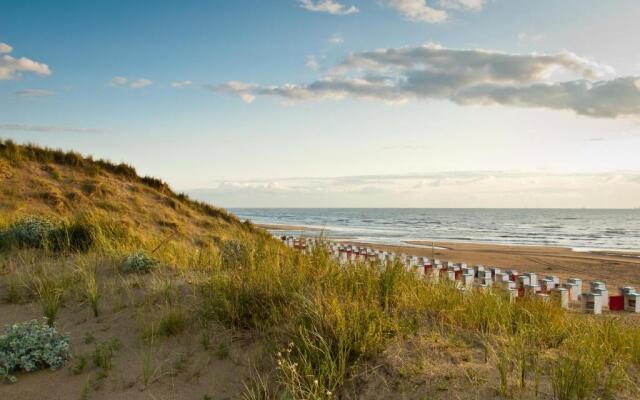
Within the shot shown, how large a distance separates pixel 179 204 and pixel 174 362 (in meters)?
13.1

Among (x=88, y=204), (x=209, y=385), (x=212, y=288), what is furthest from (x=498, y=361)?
(x=88, y=204)

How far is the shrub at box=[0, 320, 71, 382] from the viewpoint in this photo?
13.6 ft

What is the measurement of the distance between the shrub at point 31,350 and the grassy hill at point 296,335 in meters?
0.06

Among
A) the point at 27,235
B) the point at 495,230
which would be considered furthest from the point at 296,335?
the point at 495,230

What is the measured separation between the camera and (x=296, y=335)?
152 inches

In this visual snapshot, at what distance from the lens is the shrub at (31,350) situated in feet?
13.6

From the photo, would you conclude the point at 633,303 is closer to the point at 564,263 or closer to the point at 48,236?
the point at 48,236

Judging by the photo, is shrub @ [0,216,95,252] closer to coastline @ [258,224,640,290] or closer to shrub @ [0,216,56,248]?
shrub @ [0,216,56,248]

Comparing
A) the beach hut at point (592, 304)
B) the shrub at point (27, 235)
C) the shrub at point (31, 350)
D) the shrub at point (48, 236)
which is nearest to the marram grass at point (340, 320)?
the shrub at point (31, 350)

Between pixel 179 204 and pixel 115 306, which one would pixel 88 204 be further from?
pixel 115 306

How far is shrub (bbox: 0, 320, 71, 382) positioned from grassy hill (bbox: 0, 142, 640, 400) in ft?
0.21

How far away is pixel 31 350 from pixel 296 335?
2438 millimetres

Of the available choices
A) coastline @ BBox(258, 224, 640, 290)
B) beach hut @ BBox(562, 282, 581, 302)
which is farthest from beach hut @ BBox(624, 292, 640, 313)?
coastline @ BBox(258, 224, 640, 290)

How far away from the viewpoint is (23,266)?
7.17 metres
